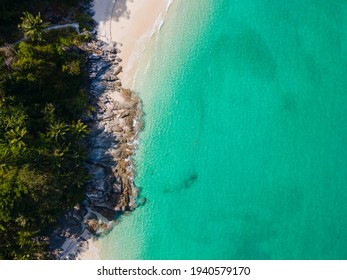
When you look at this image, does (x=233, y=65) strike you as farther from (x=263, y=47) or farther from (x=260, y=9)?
(x=260, y=9)

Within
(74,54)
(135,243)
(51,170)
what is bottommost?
(135,243)

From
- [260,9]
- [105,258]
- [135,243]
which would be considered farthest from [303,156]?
[105,258]

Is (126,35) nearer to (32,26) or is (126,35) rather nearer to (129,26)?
(129,26)

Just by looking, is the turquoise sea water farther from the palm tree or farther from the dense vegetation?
the palm tree

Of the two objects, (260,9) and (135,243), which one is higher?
(260,9)

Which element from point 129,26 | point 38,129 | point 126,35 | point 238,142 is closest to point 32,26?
point 38,129
